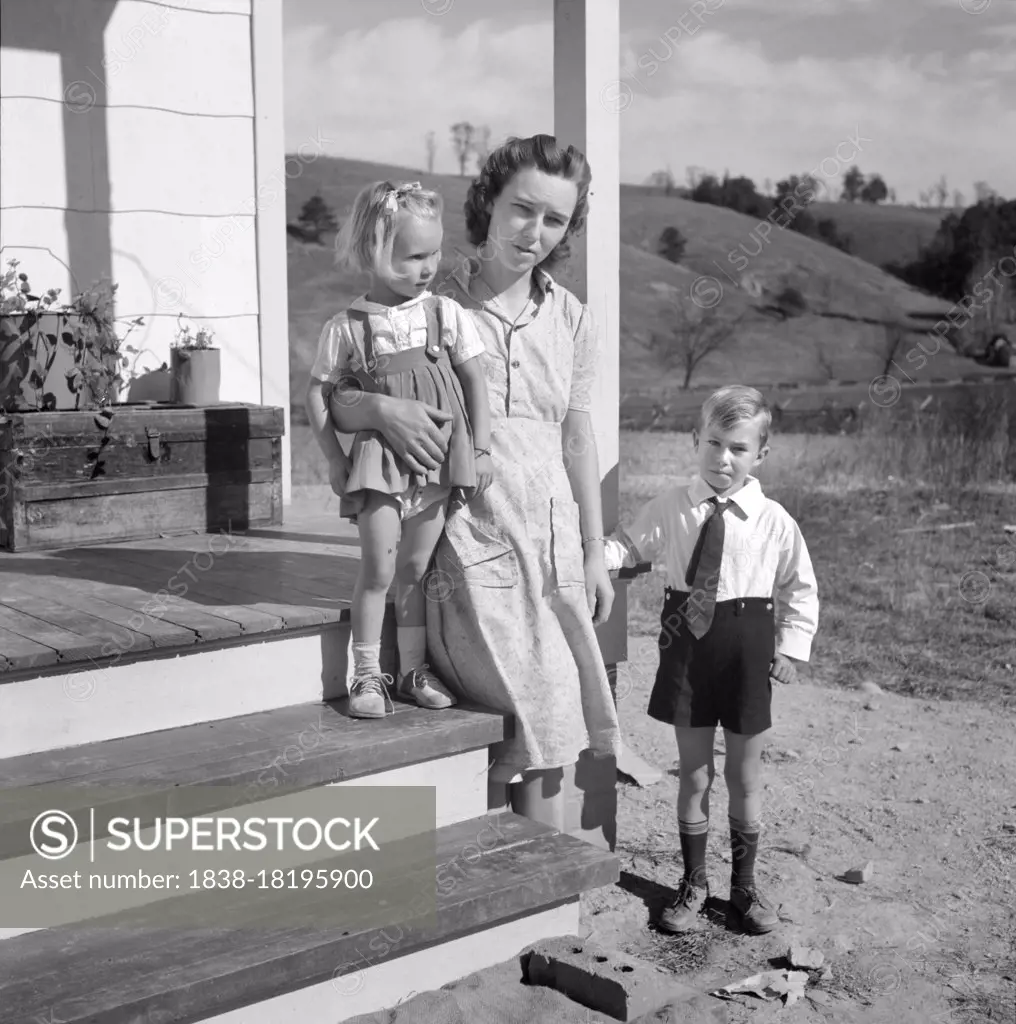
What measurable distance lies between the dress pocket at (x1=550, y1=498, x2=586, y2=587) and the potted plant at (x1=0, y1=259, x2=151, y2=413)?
2179 mm

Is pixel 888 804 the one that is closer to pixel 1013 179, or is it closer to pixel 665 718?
pixel 665 718

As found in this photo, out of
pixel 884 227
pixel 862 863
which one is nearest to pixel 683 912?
pixel 862 863

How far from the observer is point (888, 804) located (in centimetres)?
460

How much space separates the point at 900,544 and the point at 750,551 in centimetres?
821

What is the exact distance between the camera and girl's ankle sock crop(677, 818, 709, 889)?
3.47m

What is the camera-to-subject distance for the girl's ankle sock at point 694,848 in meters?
3.47

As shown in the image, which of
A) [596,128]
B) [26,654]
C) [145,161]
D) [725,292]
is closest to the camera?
[26,654]

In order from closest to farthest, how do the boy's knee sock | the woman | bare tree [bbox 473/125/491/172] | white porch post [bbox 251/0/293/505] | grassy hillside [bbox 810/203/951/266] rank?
1. the woman
2. the boy's knee sock
3. white porch post [bbox 251/0/293/505]
4. grassy hillside [bbox 810/203/951/266]
5. bare tree [bbox 473/125/491/172]

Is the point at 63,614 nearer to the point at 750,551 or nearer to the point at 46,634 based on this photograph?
the point at 46,634

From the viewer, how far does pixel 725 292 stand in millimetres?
18156

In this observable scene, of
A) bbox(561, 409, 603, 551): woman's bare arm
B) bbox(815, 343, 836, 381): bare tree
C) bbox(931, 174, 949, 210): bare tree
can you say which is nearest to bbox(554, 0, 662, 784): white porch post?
bbox(561, 409, 603, 551): woman's bare arm

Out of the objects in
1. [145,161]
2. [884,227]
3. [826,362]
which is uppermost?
[884,227]

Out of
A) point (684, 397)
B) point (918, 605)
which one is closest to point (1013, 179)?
point (684, 397)

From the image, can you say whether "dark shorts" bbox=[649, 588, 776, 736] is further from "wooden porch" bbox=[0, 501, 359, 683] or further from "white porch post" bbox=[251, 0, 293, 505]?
"white porch post" bbox=[251, 0, 293, 505]
